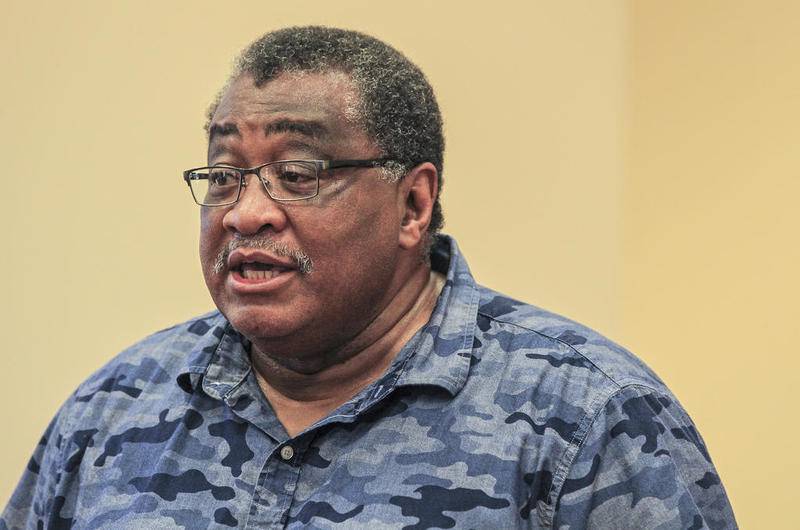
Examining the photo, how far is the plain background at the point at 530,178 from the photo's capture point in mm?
1994

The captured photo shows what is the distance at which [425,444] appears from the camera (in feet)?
4.35

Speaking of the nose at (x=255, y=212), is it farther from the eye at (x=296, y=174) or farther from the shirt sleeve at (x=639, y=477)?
the shirt sleeve at (x=639, y=477)

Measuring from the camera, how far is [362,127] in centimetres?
142

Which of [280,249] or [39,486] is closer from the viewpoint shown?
[280,249]

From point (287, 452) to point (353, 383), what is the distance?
15cm

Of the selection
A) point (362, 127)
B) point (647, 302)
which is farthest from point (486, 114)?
A: point (362, 127)

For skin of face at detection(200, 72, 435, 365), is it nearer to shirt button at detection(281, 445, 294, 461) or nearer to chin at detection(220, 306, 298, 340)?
chin at detection(220, 306, 298, 340)

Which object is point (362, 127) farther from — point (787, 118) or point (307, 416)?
point (787, 118)

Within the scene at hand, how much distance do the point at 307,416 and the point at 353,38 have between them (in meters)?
0.55

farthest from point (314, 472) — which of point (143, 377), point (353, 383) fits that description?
point (143, 377)

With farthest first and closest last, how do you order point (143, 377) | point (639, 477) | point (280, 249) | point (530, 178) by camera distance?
point (530, 178) → point (143, 377) → point (280, 249) → point (639, 477)

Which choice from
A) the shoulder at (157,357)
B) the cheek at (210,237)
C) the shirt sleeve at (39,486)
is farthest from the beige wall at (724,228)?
the shirt sleeve at (39,486)

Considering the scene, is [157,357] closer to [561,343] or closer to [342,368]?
[342,368]

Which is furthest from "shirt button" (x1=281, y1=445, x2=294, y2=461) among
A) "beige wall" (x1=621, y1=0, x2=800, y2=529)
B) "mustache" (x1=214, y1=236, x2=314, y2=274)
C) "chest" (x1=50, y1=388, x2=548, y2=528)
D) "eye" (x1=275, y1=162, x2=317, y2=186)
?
"beige wall" (x1=621, y1=0, x2=800, y2=529)
